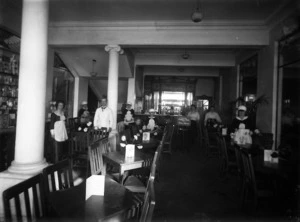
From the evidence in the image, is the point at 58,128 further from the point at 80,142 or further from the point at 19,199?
the point at 19,199

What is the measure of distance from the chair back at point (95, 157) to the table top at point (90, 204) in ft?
2.76

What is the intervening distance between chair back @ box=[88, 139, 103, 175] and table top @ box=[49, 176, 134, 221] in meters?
0.84

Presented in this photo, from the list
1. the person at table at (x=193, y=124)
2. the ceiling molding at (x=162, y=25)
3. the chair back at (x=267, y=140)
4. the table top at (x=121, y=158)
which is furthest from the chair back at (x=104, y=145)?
the person at table at (x=193, y=124)

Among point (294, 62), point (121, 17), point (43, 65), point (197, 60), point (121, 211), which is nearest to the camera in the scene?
point (121, 211)

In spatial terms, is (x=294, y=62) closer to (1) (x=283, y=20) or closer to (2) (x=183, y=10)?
(1) (x=283, y=20)

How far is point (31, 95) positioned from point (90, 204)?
1.57 m

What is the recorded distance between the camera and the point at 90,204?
161 centimetres

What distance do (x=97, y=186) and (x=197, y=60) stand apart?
29.7 ft

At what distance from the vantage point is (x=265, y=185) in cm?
294

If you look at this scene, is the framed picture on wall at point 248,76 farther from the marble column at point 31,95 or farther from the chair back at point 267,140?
the marble column at point 31,95

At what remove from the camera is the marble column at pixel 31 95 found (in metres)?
2.41

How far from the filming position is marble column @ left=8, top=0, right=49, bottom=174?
7.89 ft

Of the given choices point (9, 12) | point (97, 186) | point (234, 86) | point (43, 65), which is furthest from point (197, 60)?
point (97, 186)

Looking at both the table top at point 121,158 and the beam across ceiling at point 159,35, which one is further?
the beam across ceiling at point 159,35
